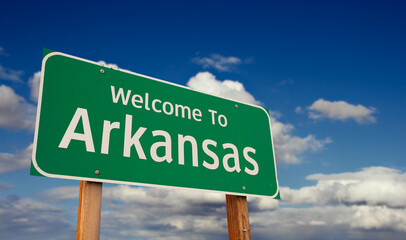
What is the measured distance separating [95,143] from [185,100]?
123 cm

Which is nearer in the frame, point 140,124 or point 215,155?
point 140,124

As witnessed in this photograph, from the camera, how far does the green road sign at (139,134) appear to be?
2.75m

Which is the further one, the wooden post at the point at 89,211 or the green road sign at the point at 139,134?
the green road sign at the point at 139,134

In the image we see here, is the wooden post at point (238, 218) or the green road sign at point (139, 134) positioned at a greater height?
the green road sign at point (139, 134)

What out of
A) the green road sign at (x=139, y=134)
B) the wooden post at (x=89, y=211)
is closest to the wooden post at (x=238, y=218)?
the green road sign at (x=139, y=134)

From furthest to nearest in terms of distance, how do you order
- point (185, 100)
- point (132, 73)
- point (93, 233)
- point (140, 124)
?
1. point (185, 100)
2. point (132, 73)
3. point (140, 124)
4. point (93, 233)

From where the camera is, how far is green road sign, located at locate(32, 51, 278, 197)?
2754 mm

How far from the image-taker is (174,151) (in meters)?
3.28

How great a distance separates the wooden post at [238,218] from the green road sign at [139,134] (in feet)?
0.54

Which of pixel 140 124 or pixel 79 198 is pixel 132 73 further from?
pixel 79 198

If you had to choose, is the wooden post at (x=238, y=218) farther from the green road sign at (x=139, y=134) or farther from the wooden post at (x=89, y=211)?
the wooden post at (x=89, y=211)

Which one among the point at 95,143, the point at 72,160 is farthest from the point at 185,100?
the point at 72,160

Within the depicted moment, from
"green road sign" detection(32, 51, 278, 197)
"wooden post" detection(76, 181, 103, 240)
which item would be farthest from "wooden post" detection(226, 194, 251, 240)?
"wooden post" detection(76, 181, 103, 240)

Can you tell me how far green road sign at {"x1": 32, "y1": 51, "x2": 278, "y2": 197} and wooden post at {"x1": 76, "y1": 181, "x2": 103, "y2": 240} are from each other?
0.10 m
